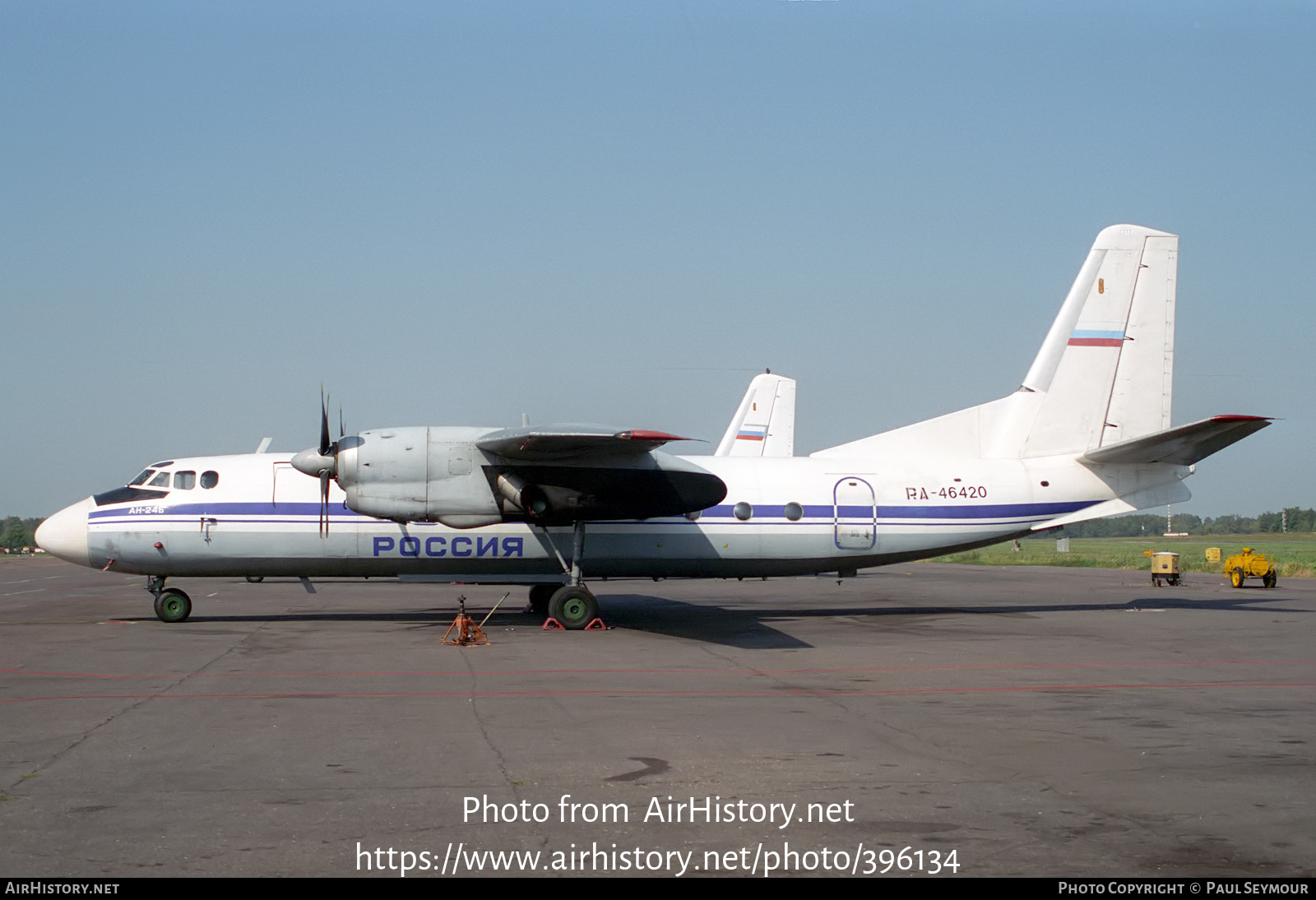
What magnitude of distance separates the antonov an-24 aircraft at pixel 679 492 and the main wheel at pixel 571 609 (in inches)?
2.2

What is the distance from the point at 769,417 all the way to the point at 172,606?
1977 centimetres

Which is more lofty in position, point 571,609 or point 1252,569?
point 571,609

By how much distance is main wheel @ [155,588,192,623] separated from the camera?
770 inches

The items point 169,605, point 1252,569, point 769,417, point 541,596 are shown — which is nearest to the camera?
point 169,605

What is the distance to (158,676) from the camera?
497 inches

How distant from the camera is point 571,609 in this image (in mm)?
18719

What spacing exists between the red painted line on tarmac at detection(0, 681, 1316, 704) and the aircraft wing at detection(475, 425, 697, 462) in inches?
178

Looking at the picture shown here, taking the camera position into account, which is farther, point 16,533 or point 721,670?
point 16,533

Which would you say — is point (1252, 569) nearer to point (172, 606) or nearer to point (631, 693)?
point (631, 693)

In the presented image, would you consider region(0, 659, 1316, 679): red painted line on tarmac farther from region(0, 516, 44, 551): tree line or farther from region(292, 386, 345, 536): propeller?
region(0, 516, 44, 551): tree line

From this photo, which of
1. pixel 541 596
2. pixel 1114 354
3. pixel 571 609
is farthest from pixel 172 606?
pixel 1114 354

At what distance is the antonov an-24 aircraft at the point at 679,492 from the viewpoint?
18062 mm
